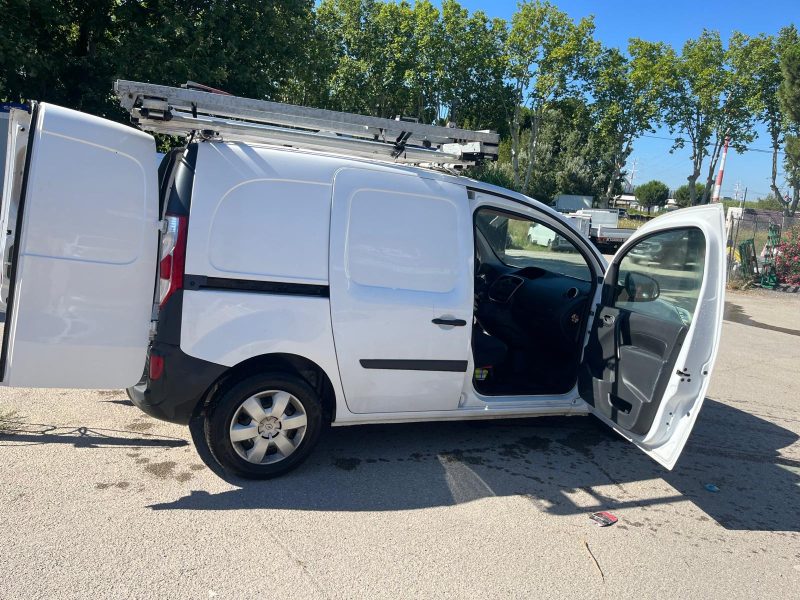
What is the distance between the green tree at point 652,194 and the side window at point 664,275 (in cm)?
8058

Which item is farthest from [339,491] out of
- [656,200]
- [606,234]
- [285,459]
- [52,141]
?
[656,200]

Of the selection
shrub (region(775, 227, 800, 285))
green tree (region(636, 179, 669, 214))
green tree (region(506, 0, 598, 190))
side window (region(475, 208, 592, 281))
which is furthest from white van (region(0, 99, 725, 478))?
green tree (region(636, 179, 669, 214))

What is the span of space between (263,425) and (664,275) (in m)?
2.84

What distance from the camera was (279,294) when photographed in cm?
365

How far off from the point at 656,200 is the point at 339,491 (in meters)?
83.6

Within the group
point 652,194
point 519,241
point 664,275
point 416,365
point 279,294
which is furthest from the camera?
point 652,194

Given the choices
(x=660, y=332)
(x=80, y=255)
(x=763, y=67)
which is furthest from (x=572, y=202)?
(x=80, y=255)

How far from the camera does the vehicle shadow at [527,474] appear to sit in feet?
12.2

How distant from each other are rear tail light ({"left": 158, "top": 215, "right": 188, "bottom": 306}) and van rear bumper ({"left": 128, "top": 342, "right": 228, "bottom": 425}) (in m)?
0.32

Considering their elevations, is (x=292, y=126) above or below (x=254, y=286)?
above

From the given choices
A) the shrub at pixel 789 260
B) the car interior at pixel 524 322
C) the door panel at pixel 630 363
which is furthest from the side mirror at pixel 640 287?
the shrub at pixel 789 260

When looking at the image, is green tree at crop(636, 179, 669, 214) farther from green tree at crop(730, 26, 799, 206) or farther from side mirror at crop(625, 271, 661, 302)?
side mirror at crop(625, 271, 661, 302)

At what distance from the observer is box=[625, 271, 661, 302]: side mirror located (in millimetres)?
4219

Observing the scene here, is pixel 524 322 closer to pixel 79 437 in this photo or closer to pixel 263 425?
pixel 263 425
